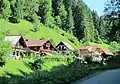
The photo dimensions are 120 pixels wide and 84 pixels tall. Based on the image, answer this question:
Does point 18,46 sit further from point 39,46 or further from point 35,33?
point 35,33

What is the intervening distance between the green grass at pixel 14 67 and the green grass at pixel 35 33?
120 feet

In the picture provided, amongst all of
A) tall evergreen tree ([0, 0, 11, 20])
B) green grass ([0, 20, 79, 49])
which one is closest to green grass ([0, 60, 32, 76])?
green grass ([0, 20, 79, 49])

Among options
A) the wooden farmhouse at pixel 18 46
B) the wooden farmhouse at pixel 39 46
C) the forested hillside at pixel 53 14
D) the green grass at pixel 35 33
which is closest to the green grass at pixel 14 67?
the wooden farmhouse at pixel 18 46

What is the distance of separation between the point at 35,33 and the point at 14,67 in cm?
5623

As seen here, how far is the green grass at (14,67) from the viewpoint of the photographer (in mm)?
49541

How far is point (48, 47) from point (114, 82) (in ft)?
238

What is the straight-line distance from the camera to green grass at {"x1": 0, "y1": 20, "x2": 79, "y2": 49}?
99938 millimetres

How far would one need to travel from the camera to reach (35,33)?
108875 mm

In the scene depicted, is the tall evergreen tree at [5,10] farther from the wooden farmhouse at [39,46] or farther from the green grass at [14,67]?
the green grass at [14,67]

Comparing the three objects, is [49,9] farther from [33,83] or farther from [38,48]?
[33,83]

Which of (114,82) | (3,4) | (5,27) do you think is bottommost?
(114,82)

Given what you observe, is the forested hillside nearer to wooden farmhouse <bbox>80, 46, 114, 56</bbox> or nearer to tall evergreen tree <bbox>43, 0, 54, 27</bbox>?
tall evergreen tree <bbox>43, 0, 54, 27</bbox>

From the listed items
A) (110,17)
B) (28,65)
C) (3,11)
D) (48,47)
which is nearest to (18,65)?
(28,65)

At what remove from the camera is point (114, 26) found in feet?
87.5
